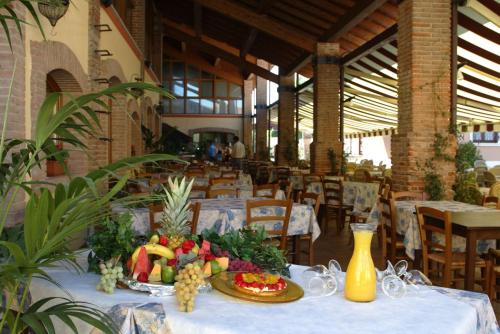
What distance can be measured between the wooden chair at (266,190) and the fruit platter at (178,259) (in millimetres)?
3144

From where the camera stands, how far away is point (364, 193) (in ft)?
23.3

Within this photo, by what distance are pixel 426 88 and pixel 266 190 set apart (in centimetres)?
246

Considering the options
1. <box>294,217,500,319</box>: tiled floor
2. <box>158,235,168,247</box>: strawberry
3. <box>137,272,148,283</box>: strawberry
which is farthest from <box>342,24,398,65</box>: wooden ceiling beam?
<box>137,272,148,283</box>: strawberry

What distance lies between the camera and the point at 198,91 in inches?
957

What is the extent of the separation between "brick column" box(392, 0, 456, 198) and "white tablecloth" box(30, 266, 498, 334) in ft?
15.8

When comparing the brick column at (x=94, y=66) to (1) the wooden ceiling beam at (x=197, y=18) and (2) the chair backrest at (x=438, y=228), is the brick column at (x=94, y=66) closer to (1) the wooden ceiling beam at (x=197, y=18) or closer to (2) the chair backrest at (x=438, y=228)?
(2) the chair backrest at (x=438, y=228)

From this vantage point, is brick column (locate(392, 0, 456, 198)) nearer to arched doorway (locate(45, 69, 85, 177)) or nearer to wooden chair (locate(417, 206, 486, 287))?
wooden chair (locate(417, 206, 486, 287))

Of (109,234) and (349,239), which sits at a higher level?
(109,234)

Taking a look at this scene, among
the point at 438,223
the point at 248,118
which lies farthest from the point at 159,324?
the point at 248,118

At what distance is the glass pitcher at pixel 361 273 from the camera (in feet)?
5.17

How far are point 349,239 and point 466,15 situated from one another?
3.61 meters

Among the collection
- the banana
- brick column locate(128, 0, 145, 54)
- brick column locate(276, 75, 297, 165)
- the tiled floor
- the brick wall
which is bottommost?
the tiled floor

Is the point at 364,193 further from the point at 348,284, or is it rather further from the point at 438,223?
the point at 348,284

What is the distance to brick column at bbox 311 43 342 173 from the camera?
11102 millimetres
